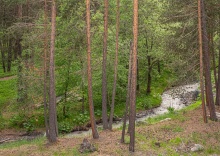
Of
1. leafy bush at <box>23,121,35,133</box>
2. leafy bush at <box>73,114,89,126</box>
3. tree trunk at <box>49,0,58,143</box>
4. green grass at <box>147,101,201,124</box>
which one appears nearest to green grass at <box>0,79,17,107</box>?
leafy bush at <box>23,121,35,133</box>

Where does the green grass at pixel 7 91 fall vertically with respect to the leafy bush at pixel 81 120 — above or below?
above

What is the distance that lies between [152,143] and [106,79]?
→ 600 centimetres

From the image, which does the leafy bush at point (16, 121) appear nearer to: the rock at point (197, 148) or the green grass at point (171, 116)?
the green grass at point (171, 116)

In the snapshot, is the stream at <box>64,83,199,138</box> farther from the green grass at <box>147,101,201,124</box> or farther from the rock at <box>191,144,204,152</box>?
the rock at <box>191,144,204,152</box>

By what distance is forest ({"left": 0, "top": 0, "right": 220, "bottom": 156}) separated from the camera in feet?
47.4

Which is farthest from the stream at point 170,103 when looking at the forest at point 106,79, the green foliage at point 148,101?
the green foliage at point 148,101

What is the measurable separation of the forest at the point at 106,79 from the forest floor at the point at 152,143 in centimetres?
5

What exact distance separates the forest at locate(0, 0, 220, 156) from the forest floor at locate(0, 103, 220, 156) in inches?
2.0

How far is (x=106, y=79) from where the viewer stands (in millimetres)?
19234

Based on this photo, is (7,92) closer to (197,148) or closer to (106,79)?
(106,79)

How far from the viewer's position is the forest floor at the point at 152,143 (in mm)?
13836

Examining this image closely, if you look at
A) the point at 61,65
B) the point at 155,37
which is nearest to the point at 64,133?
the point at 61,65

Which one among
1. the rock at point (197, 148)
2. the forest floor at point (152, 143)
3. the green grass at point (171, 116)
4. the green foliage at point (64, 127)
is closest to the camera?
the forest floor at point (152, 143)

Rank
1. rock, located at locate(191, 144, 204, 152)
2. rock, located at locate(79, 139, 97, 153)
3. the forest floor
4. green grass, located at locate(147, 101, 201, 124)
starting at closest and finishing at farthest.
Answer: rock, located at locate(79, 139, 97, 153) < the forest floor < rock, located at locate(191, 144, 204, 152) < green grass, located at locate(147, 101, 201, 124)
